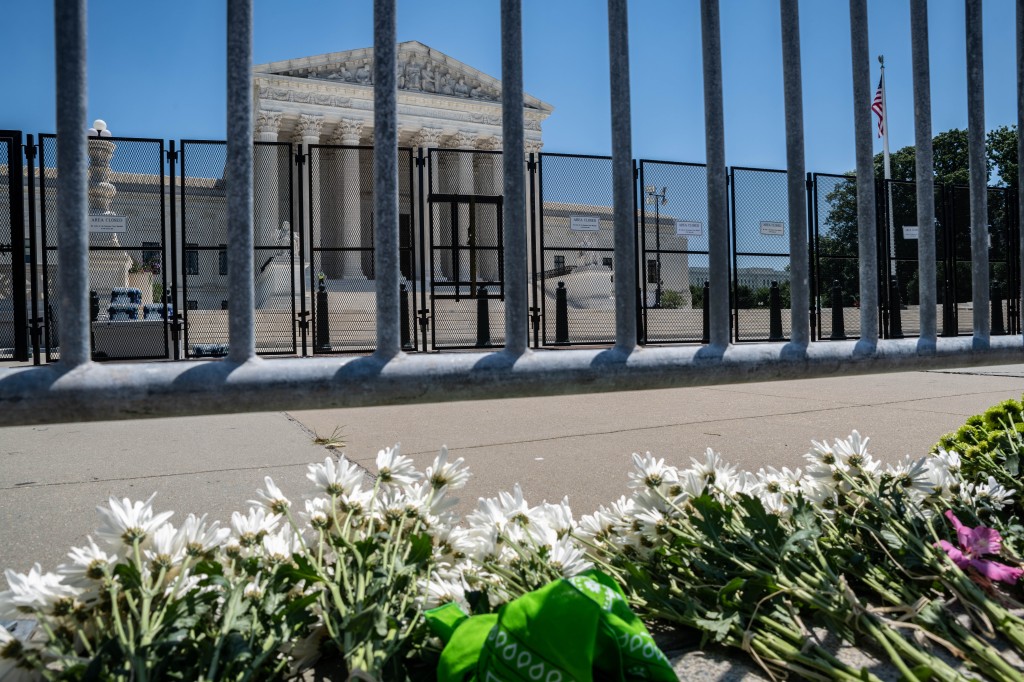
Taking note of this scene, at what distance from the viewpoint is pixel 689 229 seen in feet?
40.4

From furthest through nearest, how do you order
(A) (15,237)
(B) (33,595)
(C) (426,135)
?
(C) (426,135) < (A) (15,237) < (B) (33,595)

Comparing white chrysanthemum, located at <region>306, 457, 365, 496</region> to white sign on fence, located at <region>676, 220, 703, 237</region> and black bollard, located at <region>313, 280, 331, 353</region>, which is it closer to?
white sign on fence, located at <region>676, 220, 703, 237</region>

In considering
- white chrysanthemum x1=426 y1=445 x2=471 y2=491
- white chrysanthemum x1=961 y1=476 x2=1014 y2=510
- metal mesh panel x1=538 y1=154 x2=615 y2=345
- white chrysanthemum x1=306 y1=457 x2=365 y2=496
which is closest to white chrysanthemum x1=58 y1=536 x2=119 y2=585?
white chrysanthemum x1=306 y1=457 x2=365 y2=496

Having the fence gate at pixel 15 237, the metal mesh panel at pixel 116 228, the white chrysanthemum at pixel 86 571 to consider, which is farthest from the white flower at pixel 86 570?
the metal mesh panel at pixel 116 228

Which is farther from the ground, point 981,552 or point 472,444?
point 981,552

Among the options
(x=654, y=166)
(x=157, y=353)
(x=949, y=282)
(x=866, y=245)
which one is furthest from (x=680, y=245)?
(x=866, y=245)

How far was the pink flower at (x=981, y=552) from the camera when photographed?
147 centimetres

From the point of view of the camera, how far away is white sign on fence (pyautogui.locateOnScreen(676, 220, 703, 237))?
12.2m

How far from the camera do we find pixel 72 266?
81 cm

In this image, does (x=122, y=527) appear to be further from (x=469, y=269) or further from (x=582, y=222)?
(x=469, y=269)

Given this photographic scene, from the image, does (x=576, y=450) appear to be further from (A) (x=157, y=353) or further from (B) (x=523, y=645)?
(A) (x=157, y=353)

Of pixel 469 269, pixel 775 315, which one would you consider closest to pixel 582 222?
pixel 775 315

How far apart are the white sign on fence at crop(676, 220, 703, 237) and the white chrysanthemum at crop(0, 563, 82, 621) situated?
11.6 metres

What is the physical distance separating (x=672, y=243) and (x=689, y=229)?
92 centimetres
